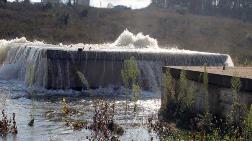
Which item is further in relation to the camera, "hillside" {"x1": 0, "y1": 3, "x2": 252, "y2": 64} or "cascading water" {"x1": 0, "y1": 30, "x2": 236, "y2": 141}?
"hillside" {"x1": 0, "y1": 3, "x2": 252, "y2": 64}

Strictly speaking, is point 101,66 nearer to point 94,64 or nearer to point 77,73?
point 94,64

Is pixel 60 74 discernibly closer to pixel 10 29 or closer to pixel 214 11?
Result: pixel 10 29

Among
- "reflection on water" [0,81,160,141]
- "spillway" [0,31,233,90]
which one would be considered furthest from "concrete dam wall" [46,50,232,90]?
"reflection on water" [0,81,160,141]

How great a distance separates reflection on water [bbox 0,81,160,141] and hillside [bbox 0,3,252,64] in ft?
68.8

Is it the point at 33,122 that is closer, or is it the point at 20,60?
the point at 33,122

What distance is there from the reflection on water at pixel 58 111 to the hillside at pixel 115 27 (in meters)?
21.0

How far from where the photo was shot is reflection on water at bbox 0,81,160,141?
9570 mm

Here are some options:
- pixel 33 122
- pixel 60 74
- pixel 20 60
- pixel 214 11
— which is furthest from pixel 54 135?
pixel 214 11

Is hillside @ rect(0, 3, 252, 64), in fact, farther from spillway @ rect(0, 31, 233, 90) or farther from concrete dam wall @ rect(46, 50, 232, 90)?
concrete dam wall @ rect(46, 50, 232, 90)

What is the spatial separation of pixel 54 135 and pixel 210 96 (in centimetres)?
294

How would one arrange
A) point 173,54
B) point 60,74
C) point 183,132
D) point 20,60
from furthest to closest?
point 20,60 → point 173,54 → point 60,74 → point 183,132

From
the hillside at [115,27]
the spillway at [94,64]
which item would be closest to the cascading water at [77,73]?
the spillway at [94,64]

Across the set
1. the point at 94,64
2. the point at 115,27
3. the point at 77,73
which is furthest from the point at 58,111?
the point at 115,27

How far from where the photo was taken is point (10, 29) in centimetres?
3950
